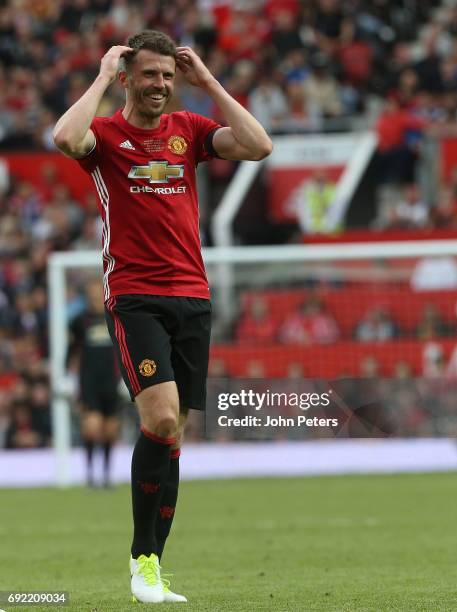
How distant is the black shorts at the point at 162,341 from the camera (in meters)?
6.42

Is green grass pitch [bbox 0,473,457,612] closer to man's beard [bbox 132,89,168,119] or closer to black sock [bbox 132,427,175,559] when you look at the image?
black sock [bbox 132,427,175,559]

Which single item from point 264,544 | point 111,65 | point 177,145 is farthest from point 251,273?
point 111,65

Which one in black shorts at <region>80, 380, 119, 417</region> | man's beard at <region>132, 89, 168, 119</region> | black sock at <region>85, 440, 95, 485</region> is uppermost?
man's beard at <region>132, 89, 168, 119</region>

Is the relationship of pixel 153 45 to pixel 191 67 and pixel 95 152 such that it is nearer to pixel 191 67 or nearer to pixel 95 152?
pixel 191 67

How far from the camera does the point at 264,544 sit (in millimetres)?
9836

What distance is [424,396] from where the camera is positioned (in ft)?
45.6

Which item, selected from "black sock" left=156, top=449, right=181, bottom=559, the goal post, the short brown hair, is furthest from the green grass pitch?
the short brown hair

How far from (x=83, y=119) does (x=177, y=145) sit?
1.61 feet

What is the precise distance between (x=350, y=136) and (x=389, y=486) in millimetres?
7786

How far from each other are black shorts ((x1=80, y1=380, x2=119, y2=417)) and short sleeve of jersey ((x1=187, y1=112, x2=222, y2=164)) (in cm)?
947

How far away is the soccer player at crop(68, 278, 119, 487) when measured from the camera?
622 inches

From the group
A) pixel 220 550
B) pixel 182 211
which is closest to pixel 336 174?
pixel 220 550

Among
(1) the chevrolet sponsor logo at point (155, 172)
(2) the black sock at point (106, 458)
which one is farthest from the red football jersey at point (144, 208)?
(2) the black sock at point (106, 458)

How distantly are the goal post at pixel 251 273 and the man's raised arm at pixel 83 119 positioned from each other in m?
9.90
